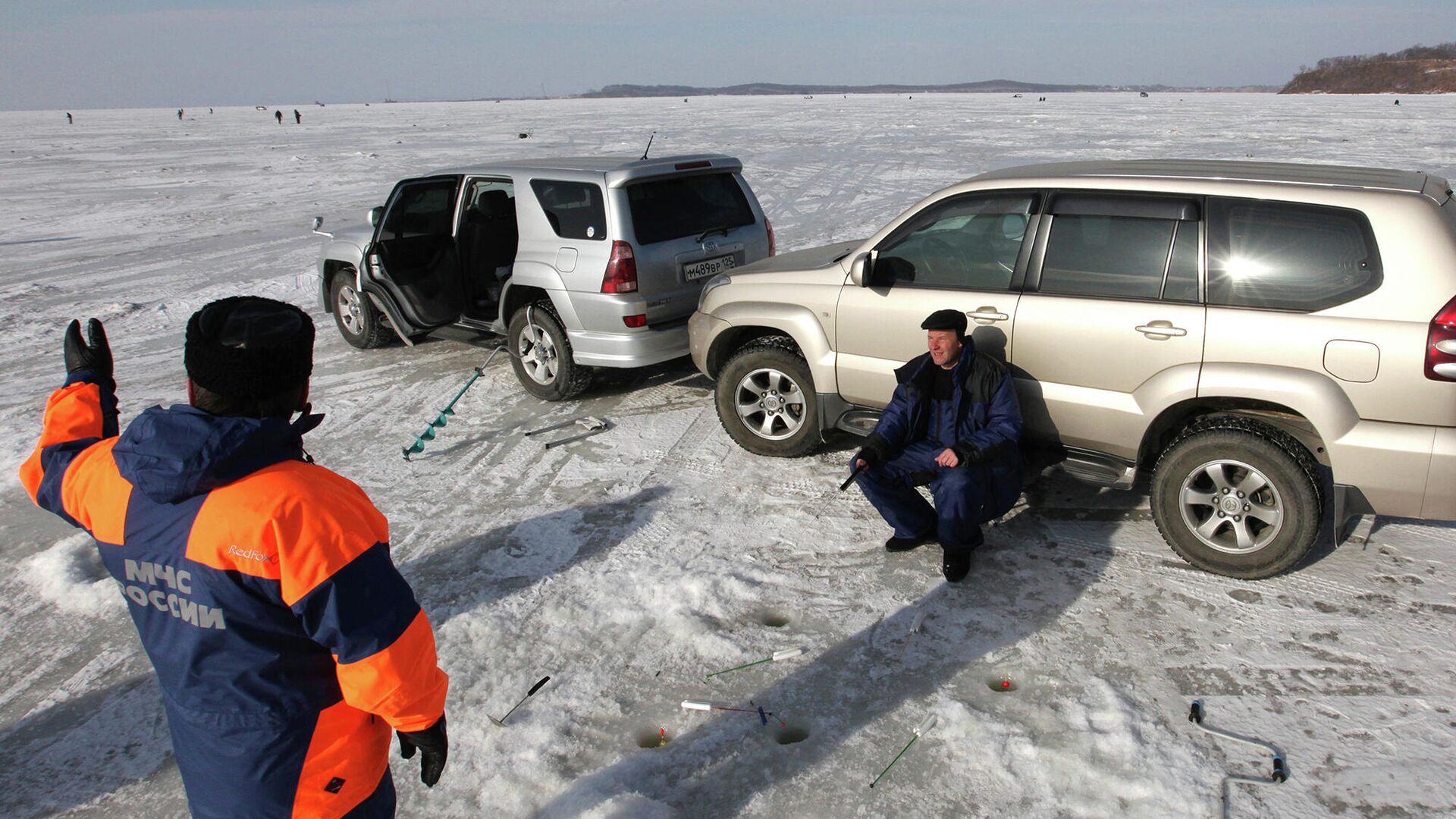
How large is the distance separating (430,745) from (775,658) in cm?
197

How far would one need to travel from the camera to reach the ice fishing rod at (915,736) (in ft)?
10.3

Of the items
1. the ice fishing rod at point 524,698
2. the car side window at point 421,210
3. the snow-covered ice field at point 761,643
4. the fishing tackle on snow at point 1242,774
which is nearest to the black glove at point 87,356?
the snow-covered ice field at point 761,643

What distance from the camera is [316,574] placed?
1754 mm

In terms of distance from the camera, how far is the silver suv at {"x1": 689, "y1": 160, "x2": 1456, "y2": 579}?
3.72 meters

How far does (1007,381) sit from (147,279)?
11.6 m

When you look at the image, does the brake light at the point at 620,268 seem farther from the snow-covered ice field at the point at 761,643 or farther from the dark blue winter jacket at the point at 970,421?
the dark blue winter jacket at the point at 970,421

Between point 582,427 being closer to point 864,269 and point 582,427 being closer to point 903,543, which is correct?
point 864,269

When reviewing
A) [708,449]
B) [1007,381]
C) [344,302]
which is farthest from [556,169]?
[1007,381]

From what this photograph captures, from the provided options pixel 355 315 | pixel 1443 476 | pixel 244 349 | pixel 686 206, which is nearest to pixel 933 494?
pixel 1443 476

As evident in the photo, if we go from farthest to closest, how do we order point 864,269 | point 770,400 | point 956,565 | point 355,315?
point 355,315, point 770,400, point 864,269, point 956,565

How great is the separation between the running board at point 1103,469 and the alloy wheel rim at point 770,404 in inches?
66.5

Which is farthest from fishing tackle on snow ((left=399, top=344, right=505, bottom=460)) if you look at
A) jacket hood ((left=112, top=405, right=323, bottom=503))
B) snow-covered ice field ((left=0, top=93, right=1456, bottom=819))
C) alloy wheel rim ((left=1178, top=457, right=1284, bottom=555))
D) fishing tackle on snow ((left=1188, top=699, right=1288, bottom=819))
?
fishing tackle on snow ((left=1188, top=699, right=1288, bottom=819))

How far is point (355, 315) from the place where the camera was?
8.52 meters

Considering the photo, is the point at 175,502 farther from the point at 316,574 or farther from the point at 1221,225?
the point at 1221,225
